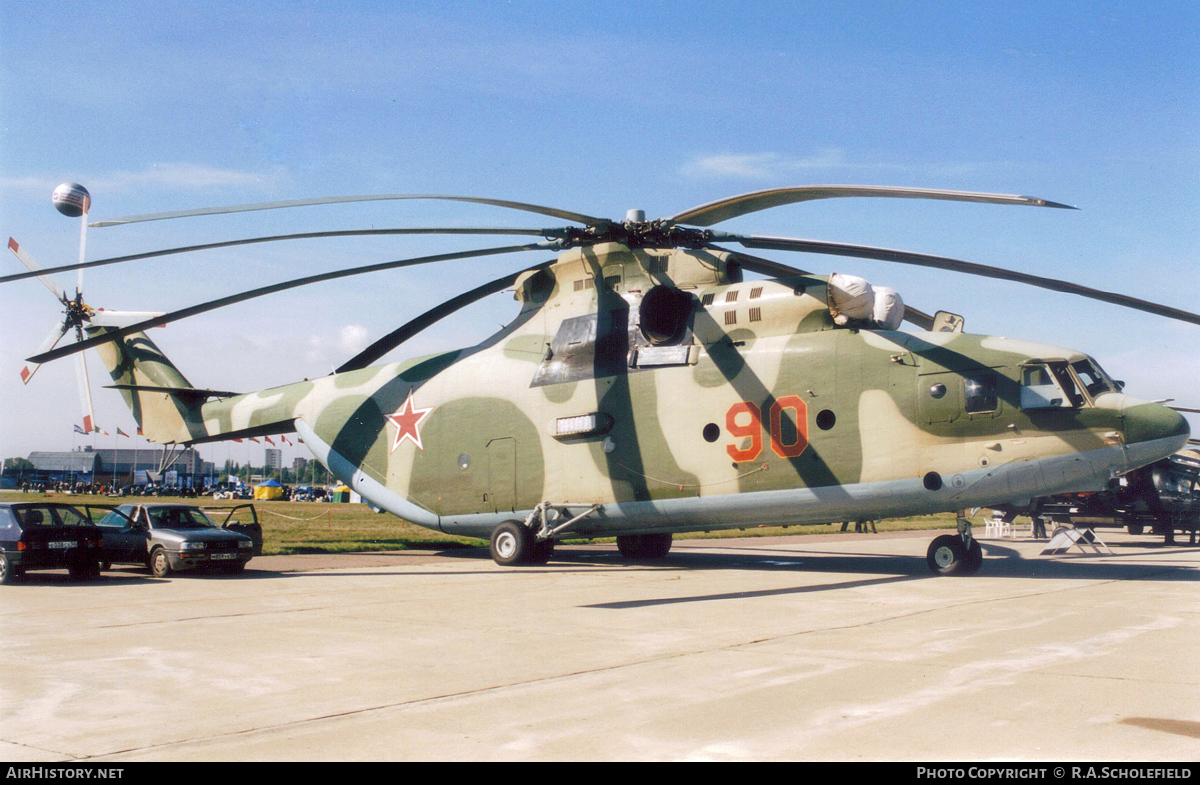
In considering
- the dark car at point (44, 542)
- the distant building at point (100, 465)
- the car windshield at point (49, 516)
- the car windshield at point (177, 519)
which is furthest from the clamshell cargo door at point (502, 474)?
the distant building at point (100, 465)

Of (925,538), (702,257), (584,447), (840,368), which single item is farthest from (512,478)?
(925,538)

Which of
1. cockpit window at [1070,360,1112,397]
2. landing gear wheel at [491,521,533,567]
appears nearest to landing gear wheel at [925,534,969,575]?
cockpit window at [1070,360,1112,397]

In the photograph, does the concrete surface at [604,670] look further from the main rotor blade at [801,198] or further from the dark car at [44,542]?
the main rotor blade at [801,198]

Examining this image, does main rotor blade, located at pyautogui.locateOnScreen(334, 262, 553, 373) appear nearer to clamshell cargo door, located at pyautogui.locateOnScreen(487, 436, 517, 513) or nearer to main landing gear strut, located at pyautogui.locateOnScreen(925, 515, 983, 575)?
clamshell cargo door, located at pyautogui.locateOnScreen(487, 436, 517, 513)

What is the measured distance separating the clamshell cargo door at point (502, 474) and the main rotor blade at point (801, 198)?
17.9ft

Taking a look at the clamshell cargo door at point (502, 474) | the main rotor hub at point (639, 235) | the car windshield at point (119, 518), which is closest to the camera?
the main rotor hub at point (639, 235)

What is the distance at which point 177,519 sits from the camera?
1614cm

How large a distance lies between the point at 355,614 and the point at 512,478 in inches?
270

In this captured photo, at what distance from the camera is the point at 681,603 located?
11.2 metres

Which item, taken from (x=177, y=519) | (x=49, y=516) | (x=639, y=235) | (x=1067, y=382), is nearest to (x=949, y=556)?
(x=1067, y=382)

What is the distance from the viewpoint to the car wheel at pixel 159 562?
15.1m

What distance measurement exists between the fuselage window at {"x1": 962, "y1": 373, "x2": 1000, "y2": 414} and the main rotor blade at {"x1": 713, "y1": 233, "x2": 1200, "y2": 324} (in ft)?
4.91

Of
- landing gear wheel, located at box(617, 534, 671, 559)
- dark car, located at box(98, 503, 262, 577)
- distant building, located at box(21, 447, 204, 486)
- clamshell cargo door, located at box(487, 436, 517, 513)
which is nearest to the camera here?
dark car, located at box(98, 503, 262, 577)

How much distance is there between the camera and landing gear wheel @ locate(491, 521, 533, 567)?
16891 mm
